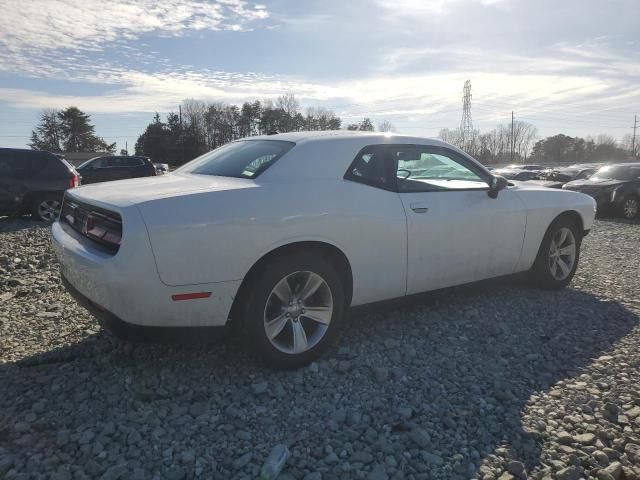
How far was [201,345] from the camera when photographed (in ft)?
11.3

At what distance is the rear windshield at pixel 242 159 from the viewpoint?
3.28 m

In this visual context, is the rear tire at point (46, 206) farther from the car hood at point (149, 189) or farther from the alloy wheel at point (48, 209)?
the car hood at point (149, 189)

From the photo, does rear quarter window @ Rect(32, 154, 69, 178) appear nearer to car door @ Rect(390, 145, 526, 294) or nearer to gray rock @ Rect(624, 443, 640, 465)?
car door @ Rect(390, 145, 526, 294)

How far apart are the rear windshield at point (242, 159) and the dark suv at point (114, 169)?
49.8 feet

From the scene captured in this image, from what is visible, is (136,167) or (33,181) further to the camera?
(136,167)

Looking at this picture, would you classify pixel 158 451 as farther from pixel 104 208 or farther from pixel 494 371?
pixel 494 371

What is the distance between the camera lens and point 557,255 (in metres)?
4.91

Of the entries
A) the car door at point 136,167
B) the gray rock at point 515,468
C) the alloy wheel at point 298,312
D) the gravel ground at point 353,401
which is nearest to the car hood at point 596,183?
the gravel ground at point 353,401

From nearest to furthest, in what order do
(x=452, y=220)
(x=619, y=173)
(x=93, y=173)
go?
(x=452, y=220) → (x=619, y=173) → (x=93, y=173)

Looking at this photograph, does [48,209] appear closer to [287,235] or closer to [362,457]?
[287,235]

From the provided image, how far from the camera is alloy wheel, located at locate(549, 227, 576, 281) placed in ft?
15.9

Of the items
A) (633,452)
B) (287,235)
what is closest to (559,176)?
(633,452)

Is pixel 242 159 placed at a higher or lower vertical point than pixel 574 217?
higher

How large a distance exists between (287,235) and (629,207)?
12604mm
